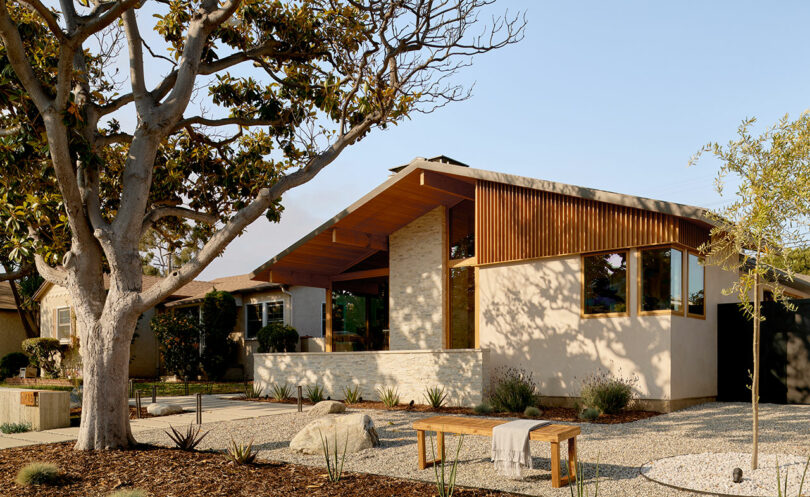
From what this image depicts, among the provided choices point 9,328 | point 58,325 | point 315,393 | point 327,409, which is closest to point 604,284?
point 327,409

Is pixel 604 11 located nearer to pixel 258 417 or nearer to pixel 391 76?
pixel 391 76

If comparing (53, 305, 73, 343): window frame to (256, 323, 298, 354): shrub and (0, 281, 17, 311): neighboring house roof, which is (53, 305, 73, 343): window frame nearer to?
(0, 281, 17, 311): neighboring house roof

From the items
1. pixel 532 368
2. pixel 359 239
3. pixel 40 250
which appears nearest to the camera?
pixel 40 250

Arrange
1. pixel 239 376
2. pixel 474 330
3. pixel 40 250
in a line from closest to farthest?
pixel 40 250, pixel 474 330, pixel 239 376

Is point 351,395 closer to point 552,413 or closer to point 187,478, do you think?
point 552,413

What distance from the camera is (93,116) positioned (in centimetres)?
1082

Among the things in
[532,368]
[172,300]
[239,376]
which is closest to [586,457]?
[532,368]

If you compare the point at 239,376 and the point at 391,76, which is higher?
the point at 391,76

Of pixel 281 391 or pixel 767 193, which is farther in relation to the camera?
pixel 281 391

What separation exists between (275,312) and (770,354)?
1665 centimetres

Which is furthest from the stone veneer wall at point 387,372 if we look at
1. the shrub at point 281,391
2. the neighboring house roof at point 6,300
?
the neighboring house roof at point 6,300

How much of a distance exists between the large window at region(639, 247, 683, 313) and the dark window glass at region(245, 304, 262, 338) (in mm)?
16405

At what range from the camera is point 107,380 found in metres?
9.66

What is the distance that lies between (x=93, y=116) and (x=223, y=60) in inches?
95.0
